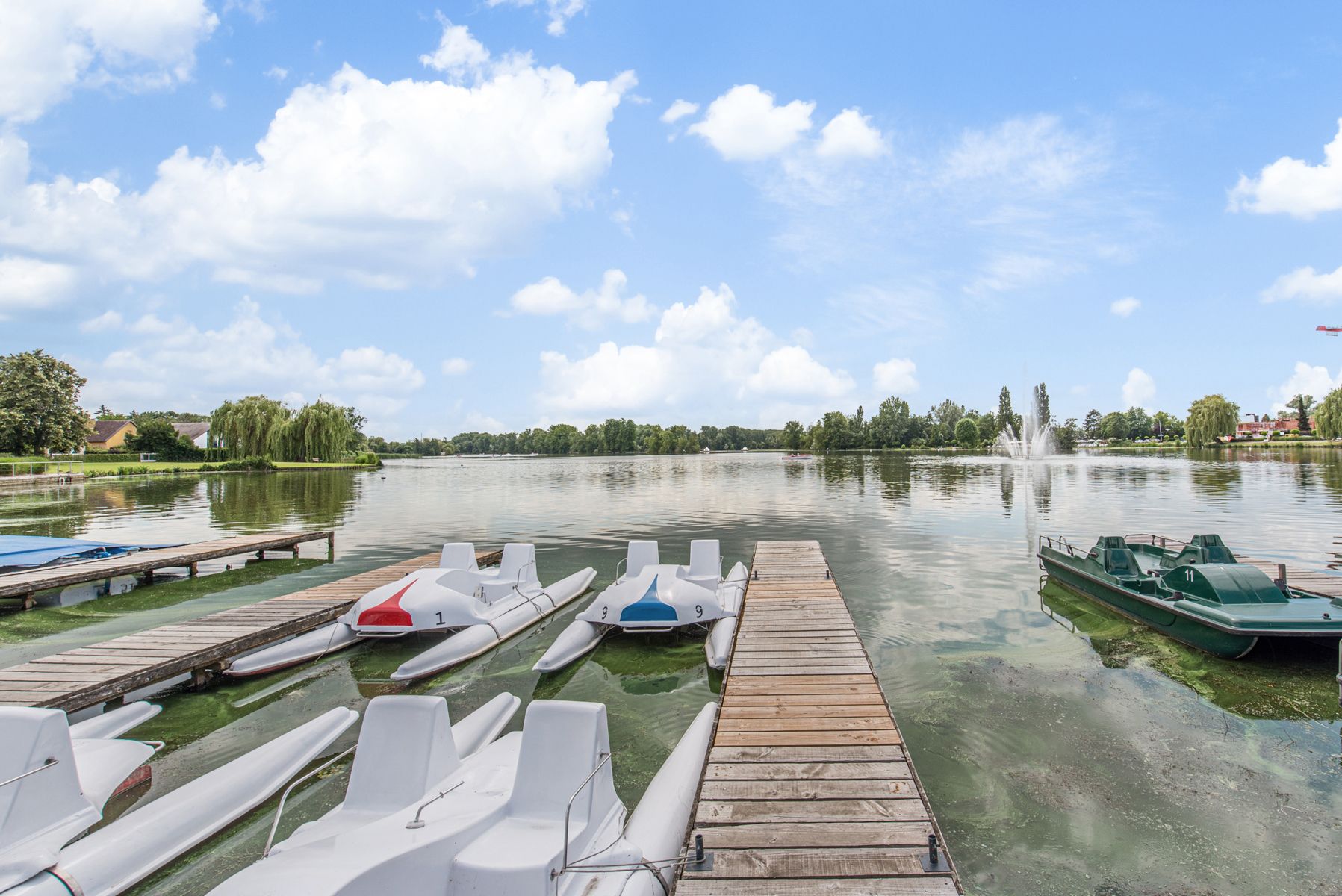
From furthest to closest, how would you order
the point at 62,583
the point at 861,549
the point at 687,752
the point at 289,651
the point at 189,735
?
1. the point at 861,549
2. the point at 62,583
3. the point at 289,651
4. the point at 189,735
5. the point at 687,752

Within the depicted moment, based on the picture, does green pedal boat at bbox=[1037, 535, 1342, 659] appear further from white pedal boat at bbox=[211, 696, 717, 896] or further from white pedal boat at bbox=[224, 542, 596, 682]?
white pedal boat at bbox=[224, 542, 596, 682]

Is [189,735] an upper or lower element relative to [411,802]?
lower

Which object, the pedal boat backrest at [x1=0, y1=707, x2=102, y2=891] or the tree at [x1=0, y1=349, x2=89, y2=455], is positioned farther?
the tree at [x1=0, y1=349, x2=89, y2=455]

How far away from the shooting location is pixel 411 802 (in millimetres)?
5316

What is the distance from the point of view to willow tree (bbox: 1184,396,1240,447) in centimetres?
12138

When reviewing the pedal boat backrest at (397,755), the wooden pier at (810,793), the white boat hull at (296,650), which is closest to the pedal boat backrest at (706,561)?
the wooden pier at (810,793)

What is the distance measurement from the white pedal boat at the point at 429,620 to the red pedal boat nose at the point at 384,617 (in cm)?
1

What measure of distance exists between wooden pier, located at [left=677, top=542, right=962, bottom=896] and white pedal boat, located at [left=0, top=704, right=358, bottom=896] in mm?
4984

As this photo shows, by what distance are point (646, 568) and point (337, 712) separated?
6.23 meters

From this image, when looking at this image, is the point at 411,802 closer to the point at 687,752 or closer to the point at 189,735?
the point at 687,752

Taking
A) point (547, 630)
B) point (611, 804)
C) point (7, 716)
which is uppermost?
point (7, 716)

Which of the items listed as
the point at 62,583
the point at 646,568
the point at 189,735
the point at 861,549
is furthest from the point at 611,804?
the point at 861,549

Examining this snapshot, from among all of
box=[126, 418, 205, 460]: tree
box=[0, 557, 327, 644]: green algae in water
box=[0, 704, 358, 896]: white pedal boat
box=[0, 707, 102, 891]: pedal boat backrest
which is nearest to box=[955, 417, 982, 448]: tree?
box=[126, 418, 205, 460]: tree

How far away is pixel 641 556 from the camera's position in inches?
590
